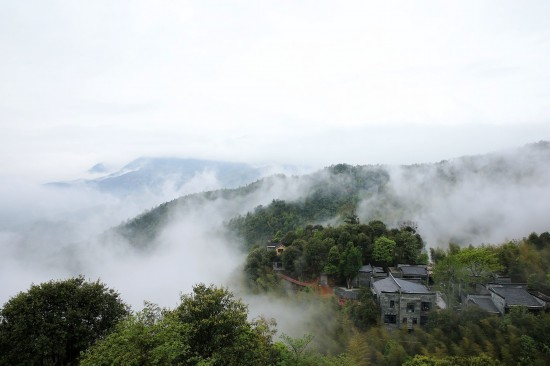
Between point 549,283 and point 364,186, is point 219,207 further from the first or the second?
point 549,283

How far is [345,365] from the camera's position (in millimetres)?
20031

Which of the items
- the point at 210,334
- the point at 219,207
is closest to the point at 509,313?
the point at 210,334

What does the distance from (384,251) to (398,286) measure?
10166 millimetres

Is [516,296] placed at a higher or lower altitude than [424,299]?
higher

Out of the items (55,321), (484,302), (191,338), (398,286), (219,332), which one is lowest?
(484,302)

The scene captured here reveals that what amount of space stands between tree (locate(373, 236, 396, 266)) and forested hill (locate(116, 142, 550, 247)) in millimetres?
30603

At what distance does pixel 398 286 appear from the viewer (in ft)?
108

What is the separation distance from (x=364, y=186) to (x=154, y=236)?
262 feet

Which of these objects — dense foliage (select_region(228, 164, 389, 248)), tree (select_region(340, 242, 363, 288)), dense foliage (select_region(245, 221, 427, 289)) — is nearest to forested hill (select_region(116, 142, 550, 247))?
dense foliage (select_region(228, 164, 389, 248))

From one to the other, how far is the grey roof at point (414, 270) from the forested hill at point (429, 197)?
3464cm

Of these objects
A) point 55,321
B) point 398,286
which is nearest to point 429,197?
point 398,286

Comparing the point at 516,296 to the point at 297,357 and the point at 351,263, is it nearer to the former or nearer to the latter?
the point at 351,263

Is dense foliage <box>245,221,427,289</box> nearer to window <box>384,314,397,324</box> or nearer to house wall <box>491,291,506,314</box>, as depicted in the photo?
window <box>384,314,397,324</box>

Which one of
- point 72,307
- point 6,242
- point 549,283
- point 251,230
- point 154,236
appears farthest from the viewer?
point 6,242
